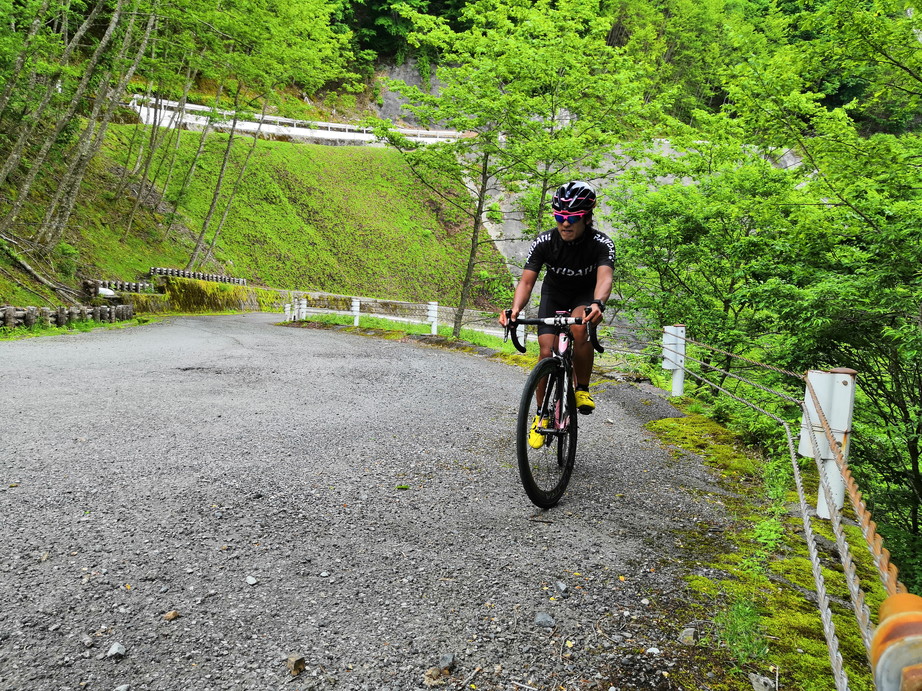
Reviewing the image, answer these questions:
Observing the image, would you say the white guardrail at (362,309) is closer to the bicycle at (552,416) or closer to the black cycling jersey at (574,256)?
the black cycling jersey at (574,256)

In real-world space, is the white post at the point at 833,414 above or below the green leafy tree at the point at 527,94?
below

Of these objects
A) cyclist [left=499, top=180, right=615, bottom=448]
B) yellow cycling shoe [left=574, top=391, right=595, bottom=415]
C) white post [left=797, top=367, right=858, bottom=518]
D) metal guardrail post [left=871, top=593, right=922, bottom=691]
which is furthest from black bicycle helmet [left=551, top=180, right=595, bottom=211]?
metal guardrail post [left=871, top=593, right=922, bottom=691]

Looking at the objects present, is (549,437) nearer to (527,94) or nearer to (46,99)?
(527,94)

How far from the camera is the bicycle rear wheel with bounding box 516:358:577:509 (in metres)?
3.63

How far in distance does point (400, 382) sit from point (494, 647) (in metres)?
6.17

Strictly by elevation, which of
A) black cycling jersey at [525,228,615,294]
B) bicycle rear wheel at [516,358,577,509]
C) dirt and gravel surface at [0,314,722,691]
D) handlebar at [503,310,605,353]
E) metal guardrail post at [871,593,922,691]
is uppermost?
black cycling jersey at [525,228,615,294]

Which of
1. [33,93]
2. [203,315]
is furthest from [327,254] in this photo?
[33,93]

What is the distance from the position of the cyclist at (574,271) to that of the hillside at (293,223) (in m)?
17.5

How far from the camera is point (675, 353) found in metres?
7.01

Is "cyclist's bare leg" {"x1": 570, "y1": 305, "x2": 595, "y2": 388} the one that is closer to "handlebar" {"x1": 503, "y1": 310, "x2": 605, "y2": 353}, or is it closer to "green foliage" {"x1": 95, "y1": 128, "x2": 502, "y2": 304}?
"handlebar" {"x1": 503, "y1": 310, "x2": 605, "y2": 353}

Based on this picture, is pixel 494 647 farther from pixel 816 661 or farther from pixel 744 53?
pixel 744 53

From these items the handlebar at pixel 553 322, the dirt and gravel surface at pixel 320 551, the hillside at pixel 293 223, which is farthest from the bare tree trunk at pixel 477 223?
the handlebar at pixel 553 322

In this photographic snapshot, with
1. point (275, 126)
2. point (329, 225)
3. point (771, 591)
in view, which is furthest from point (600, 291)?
point (275, 126)

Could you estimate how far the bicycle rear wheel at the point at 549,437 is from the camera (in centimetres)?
363
